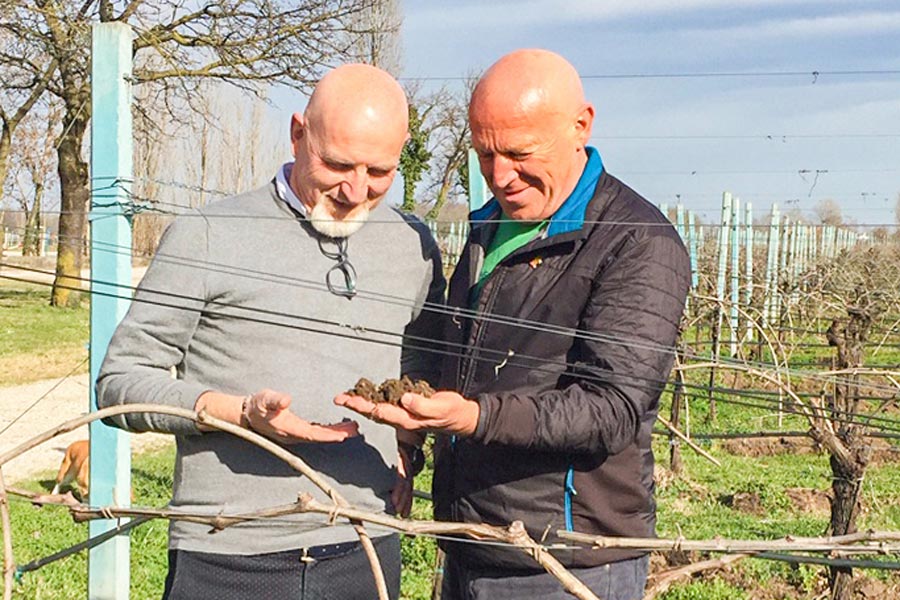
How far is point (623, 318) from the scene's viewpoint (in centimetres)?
209

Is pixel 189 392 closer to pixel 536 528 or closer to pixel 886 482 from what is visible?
pixel 536 528

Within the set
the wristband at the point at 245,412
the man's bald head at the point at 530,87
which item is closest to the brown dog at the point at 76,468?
the wristband at the point at 245,412

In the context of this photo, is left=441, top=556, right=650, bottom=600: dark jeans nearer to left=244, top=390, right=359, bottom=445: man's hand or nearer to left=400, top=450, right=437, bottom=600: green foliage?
left=244, top=390, right=359, bottom=445: man's hand

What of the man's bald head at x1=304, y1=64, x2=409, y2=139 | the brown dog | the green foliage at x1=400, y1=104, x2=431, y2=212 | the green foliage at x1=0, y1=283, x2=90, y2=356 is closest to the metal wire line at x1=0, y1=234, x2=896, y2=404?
the man's bald head at x1=304, y1=64, x2=409, y2=139

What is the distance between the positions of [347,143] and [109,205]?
4.59 ft

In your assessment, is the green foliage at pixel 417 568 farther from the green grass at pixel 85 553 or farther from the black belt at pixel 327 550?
the black belt at pixel 327 550

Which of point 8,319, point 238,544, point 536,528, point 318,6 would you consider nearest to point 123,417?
point 238,544

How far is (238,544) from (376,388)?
0.58 m

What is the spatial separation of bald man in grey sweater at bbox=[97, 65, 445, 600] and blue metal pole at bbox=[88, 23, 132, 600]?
1103 mm

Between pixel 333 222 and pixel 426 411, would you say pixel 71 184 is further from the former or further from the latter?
pixel 426 411

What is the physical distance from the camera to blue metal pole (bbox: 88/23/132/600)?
3436 mm

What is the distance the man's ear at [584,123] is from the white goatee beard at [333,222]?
0.50 m

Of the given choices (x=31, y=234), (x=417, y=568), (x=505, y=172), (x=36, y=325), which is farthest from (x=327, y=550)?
(x=36, y=325)

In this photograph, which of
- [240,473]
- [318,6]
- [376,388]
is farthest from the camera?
[318,6]
